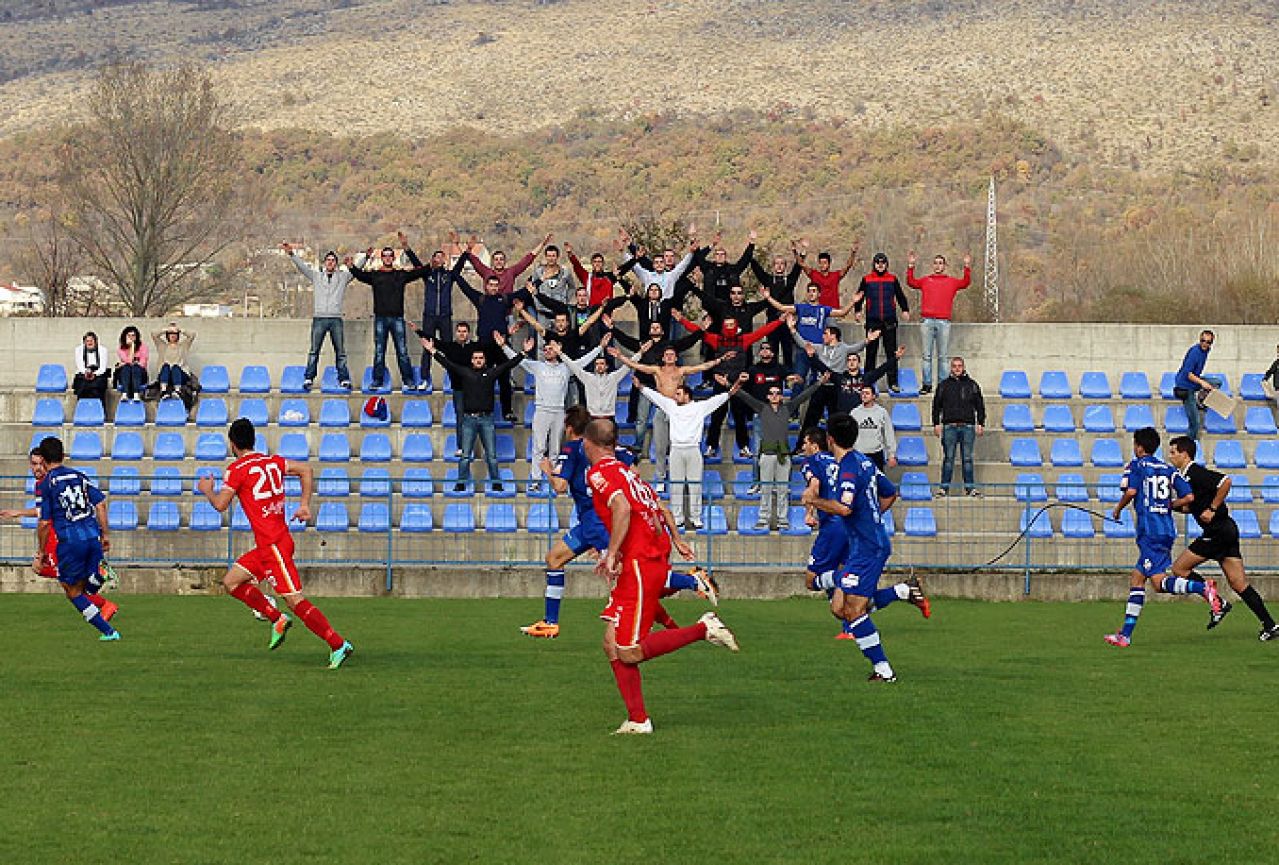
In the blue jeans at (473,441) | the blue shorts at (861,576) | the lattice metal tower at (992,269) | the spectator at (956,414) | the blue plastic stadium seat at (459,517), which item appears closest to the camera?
the blue shorts at (861,576)

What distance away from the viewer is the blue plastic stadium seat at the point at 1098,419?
28.3 m

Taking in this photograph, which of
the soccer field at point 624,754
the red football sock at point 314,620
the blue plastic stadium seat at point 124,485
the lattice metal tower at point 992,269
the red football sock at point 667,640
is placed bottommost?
the soccer field at point 624,754

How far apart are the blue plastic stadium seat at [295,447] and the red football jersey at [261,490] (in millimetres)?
12042

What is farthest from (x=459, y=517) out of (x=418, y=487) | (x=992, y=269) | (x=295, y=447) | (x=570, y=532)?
(x=992, y=269)

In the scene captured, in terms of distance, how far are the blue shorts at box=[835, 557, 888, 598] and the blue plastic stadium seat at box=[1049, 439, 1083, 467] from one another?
1383 cm

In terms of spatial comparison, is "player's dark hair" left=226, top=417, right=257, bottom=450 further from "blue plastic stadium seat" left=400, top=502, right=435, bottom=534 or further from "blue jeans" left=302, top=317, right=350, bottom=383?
→ "blue jeans" left=302, top=317, right=350, bottom=383

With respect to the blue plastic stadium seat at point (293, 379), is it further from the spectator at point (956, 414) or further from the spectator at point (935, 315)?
the spectator at point (956, 414)

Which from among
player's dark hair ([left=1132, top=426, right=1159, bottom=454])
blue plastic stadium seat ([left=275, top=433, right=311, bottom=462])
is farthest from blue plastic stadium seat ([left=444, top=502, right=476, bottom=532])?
player's dark hair ([left=1132, top=426, right=1159, bottom=454])

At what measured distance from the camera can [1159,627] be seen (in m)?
20.2

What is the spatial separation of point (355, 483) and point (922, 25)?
111 meters

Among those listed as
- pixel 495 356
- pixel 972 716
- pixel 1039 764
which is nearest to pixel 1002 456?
pixel 495 356

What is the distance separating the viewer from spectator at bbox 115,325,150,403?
27766 mm

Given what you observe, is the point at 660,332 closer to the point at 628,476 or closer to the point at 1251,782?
the point at 628,476

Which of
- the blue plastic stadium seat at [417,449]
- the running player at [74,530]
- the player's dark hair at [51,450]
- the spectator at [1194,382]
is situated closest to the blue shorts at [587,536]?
the running player at [74,530]
